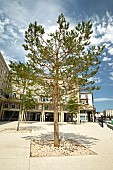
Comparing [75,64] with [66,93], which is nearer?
[75,64]

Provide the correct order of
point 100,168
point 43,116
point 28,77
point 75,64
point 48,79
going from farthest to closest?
point 43,116 < point 48,79 < point 28,77 < point 75,64 < point 100,168

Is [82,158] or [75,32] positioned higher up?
[75,32]

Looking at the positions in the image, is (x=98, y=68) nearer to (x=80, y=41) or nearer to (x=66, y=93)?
(x=80, y=41)

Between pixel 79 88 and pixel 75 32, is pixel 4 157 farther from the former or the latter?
pixel 75 32

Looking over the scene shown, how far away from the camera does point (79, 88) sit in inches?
338

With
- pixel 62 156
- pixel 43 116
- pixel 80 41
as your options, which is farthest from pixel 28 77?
pixel 43 116

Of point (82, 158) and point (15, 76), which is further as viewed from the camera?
point (15, 76)

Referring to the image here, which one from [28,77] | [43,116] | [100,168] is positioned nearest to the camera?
[100,168]

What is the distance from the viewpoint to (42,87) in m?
8.93

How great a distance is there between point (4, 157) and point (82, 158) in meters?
3.27

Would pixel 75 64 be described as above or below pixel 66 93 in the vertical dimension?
above

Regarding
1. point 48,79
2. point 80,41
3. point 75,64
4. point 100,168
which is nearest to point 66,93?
point 48,79

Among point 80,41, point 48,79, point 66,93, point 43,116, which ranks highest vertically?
point 80,41

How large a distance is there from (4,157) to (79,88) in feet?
18.1
